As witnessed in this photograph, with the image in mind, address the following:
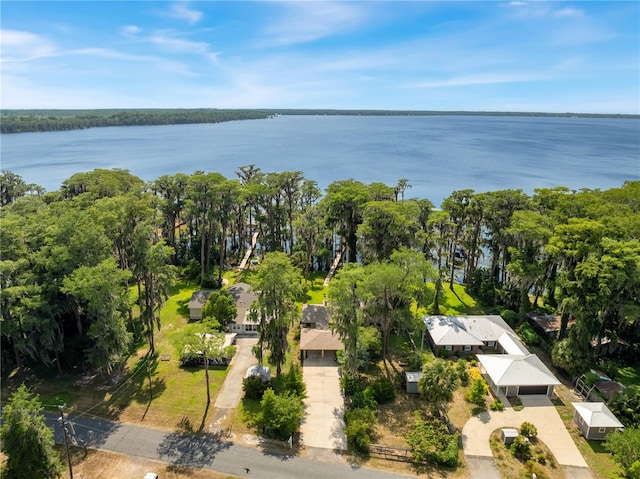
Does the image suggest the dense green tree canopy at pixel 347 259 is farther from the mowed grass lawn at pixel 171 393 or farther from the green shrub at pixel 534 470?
the green shrub at pixel 534 470

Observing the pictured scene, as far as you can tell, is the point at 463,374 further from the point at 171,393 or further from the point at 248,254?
the point at 248,254

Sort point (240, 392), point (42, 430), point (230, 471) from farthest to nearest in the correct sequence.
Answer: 1. point (240, 392)
2. point (230, 471)
3. point (42, 430)

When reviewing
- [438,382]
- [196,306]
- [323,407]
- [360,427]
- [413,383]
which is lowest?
[323,407]

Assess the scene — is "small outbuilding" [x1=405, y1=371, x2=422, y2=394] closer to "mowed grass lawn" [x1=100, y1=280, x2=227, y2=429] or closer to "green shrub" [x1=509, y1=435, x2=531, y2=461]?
"green shrub" [x1=509, y1=435, x2=531, y2=461]

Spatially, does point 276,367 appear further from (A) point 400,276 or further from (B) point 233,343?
(A) point 400,276

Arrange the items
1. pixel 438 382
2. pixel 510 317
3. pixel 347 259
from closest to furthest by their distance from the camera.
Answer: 1. pixel 438 382
2. pixel 510 317
3. pixel 347 259

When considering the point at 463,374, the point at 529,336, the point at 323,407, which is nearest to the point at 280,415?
the point at 323,407

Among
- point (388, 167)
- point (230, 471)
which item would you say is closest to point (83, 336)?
point (230, 471)

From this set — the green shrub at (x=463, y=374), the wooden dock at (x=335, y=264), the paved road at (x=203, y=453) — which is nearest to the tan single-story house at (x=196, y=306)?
the paved road at (x=203, y=453)
